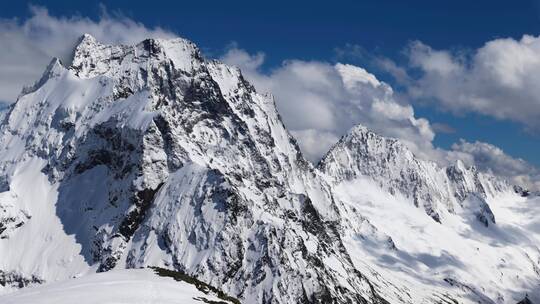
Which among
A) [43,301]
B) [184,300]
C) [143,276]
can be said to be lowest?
[43,301]

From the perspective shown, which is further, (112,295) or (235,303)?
(235,303)

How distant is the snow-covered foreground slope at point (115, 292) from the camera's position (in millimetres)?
54719

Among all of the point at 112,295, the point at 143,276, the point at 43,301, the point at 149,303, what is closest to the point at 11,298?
the point at 43,301

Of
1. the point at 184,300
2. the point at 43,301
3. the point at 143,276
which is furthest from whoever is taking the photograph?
the point at 143,276

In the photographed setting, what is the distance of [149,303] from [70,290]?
33.6 feet

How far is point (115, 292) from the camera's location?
58.1 metres

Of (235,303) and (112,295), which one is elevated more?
(235,303)

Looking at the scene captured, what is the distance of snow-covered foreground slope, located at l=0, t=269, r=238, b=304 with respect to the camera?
54719 mm

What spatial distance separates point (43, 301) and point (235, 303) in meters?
28.3

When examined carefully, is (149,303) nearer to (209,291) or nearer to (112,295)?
(112,295)

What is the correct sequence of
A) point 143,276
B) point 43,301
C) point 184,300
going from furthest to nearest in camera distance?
1. point 143,276
2. point 184,300
3. point 43,301

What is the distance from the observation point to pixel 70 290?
6000cm

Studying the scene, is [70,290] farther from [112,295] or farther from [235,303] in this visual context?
[235,303]

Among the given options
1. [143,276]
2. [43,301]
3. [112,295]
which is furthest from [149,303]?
[143,276]
